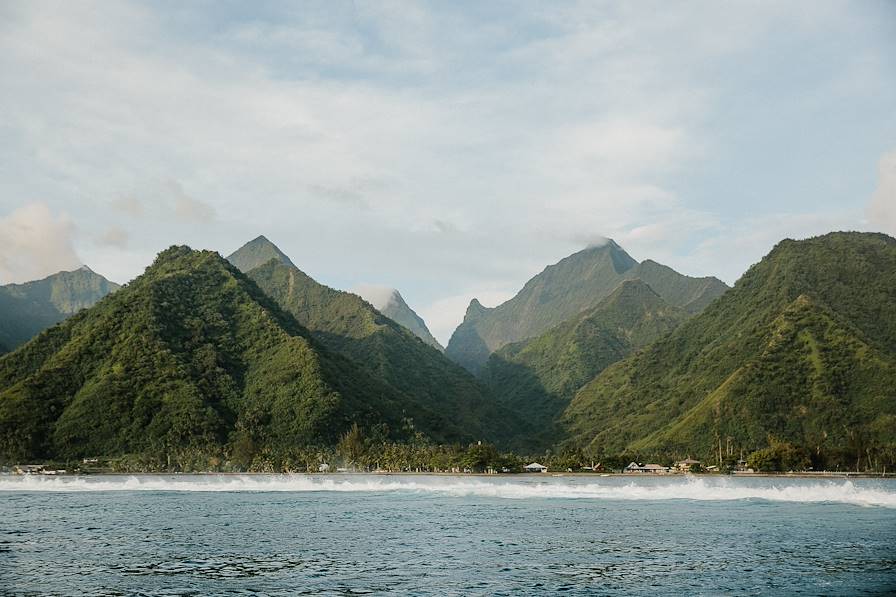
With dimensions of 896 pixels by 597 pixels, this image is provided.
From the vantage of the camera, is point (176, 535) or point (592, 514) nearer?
point (176, 535)

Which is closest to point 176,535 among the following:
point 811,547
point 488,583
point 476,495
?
point 488,583

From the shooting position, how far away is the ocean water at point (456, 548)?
55.6 metres

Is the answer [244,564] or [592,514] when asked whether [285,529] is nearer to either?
[244,564]

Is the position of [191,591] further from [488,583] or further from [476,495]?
[476,495]

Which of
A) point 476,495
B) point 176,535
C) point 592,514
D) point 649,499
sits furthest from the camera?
point 476,495

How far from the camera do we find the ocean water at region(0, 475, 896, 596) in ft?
182

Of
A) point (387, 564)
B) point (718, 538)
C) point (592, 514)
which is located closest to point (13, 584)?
point (387, 564)

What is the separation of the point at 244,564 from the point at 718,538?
4605cm

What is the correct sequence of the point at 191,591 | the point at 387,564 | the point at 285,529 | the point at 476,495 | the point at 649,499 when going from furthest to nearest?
1. the point at 476,495
2. the point at 649,499
3. the point at 285,529
4. the point at 387,564
5. the point at 191,591

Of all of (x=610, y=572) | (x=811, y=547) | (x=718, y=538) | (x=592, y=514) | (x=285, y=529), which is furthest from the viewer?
(x=592, y=514)

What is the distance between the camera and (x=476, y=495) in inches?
6649

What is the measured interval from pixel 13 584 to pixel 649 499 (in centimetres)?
11621

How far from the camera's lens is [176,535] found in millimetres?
90062

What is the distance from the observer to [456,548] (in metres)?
75.6
